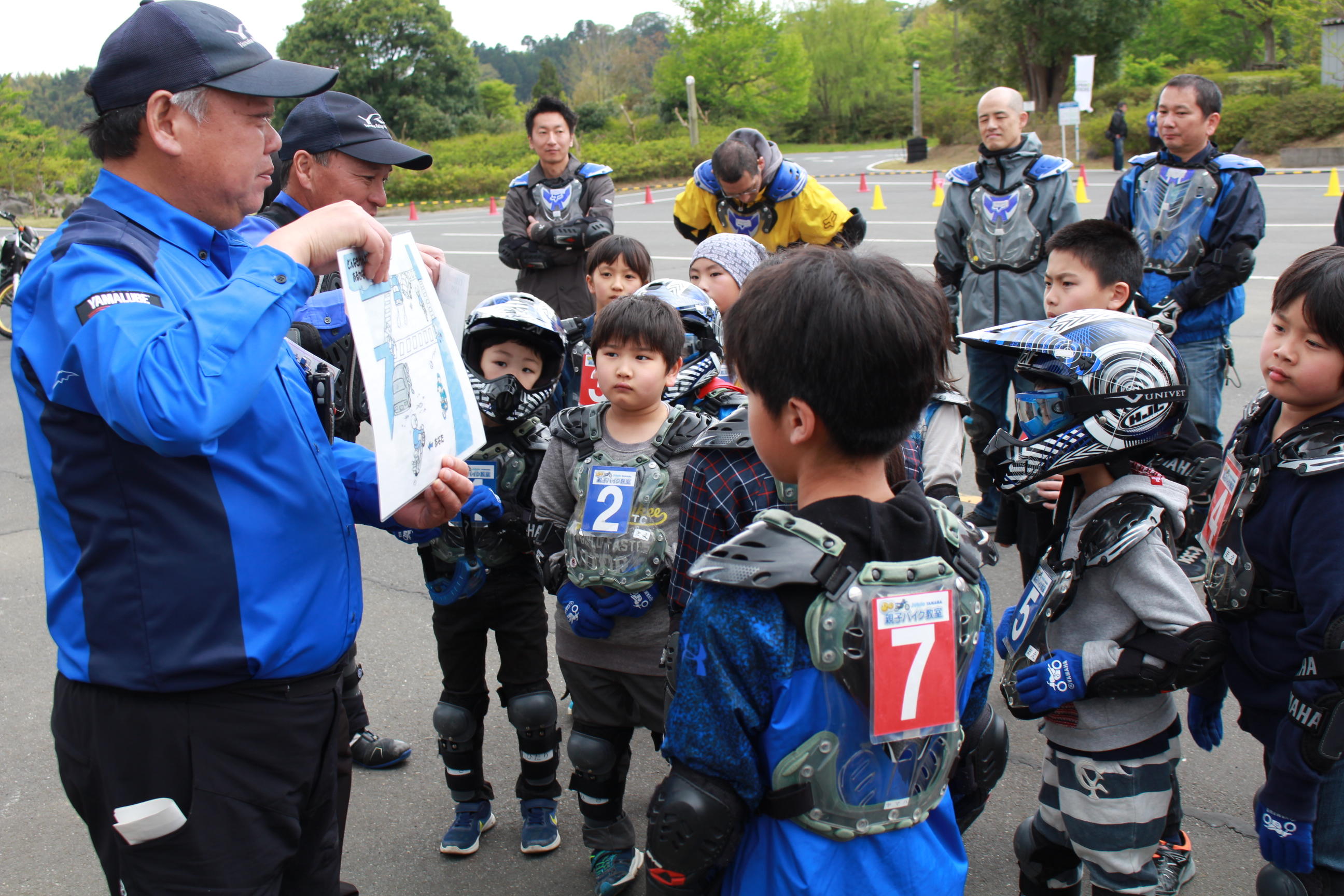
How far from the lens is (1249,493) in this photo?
2.52 meters

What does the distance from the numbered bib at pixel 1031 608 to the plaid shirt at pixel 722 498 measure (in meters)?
0.70

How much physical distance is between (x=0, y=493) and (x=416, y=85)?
4893cm

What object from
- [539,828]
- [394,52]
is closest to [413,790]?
[539,828]

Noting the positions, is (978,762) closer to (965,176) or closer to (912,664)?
(912,664)

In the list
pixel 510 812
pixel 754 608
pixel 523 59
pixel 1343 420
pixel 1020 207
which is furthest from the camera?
pixel 523 59

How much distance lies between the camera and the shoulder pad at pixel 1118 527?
2326 mm

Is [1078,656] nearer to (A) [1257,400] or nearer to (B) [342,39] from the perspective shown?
(A) [1257,400]

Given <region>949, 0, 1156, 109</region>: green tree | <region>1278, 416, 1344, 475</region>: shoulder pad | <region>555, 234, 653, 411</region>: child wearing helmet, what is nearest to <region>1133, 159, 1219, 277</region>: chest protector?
<region>555, 234, 653, 411</region>: child wearing helmet

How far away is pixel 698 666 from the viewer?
1.51 metres

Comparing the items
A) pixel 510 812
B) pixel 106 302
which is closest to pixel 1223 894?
pixel 510 812

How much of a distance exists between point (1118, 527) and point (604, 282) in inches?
98.5

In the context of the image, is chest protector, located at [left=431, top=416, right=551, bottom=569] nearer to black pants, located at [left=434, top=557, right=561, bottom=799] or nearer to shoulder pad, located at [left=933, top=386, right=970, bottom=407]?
black pants, located at [left=434, top=557, right=561, bottom=799]

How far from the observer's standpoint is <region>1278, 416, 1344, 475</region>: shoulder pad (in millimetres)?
2324

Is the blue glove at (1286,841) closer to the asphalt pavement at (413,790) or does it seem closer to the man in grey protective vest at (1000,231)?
the asphalt pavement at (413,790)
